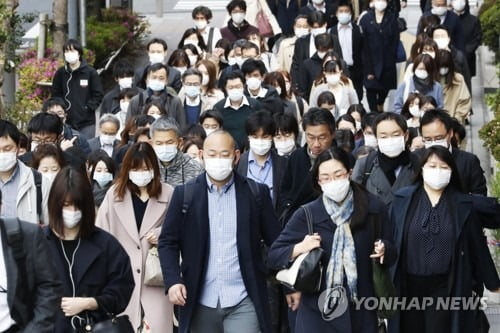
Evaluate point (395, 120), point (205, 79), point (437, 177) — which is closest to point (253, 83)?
point (205, 79)

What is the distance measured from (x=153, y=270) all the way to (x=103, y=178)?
1725mm

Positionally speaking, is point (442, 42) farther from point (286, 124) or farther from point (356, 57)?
point (286, 124)

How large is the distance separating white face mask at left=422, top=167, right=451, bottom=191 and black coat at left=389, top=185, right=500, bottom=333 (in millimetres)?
113

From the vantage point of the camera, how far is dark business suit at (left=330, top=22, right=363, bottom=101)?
18.5m

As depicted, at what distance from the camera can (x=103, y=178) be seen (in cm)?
1191

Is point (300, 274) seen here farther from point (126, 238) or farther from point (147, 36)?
point (147, 36)

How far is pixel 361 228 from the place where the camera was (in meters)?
9.05

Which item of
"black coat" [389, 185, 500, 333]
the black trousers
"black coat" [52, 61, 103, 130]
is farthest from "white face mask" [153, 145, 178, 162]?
"black coat" [52, 61, 103, 130]

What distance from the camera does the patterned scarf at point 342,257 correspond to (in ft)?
29.3

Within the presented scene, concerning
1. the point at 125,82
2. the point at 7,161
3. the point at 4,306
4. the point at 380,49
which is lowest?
the point at 4,306

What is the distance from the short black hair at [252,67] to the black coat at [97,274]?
7.44 m

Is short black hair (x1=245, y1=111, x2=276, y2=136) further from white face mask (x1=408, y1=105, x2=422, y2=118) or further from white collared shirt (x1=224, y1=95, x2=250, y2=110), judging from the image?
white collared shirt (x1=224, y1=95, x2=250, y2=110)

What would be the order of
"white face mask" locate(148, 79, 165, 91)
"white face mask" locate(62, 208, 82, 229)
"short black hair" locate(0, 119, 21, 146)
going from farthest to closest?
"white face mask" locate(148, 79, 165, 91) < "short black hair" locate(0, 119, 21, 146) < "white face mask" locate(62, 208, 82, 229)

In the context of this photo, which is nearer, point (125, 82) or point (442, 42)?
point (125, 82)
